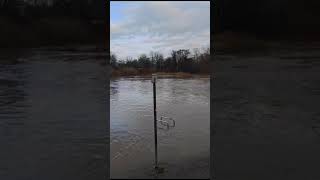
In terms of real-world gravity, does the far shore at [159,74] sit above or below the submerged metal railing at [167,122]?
above

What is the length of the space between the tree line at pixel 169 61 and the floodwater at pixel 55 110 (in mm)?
1116

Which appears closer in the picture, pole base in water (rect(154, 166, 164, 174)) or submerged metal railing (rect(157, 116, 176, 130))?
pole base in water (rect(154, 166, 164, 174))

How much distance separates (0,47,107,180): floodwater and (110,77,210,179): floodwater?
1025mm

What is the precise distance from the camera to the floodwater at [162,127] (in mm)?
6715

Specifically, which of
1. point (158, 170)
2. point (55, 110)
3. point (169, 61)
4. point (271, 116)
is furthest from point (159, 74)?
point (271, 116)

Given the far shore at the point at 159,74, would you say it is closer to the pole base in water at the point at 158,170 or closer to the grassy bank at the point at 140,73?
the grassy bank at the point at 140,73

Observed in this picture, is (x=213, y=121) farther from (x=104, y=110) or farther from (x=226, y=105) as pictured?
(x=104, y=110)

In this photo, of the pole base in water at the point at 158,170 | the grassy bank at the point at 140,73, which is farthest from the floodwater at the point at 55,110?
the grassy bank at the point at 140,73

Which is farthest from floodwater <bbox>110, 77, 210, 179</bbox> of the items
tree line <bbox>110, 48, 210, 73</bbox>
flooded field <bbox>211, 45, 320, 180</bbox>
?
flooded field <bbox>211, 45, 320, 180</bbox>

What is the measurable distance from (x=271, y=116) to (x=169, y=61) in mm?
1993

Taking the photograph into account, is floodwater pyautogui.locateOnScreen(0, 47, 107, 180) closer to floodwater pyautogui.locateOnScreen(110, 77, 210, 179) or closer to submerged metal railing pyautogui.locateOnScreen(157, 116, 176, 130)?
floodwater pyautogui.locateOnScreen(110, 77, 210, 179)

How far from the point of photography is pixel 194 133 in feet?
24.0

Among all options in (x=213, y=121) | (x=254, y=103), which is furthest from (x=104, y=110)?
(x=254, y=103)

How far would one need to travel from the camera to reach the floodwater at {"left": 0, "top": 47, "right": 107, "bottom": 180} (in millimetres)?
5551
